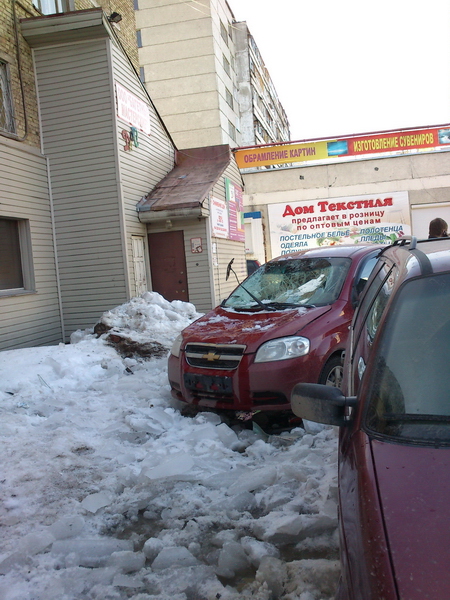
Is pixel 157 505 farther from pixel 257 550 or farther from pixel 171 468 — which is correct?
pixel 257 550

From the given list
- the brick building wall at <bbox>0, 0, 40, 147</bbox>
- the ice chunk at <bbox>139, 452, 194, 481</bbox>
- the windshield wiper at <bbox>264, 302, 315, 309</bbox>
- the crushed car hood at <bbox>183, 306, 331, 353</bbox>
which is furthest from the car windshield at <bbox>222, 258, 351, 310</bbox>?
the brick building wall at <bbox>0, 0, 40, 147</bbox>

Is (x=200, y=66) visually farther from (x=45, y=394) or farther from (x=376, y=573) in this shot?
(x=376, y=573)

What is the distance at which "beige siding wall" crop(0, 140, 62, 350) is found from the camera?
9984mm

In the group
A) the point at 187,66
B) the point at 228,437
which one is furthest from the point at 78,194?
the point at 187,66

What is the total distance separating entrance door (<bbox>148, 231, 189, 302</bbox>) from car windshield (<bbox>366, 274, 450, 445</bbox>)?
11474 mm

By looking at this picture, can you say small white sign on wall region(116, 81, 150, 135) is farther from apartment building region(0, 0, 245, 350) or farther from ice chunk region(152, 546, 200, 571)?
ice chunk region(152, 546, 200, 571)

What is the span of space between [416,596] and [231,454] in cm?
304

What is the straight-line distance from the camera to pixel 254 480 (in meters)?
3.58

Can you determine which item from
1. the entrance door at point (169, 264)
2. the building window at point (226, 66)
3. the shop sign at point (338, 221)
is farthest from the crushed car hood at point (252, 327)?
the building window at point (226, 66)

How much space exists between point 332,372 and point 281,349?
71cm

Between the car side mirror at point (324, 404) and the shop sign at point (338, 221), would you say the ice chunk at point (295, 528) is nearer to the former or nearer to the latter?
the car side mirror at point (324, 404)

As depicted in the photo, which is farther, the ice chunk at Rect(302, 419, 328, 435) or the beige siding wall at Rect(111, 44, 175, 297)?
the beige siding wall at Rect(111, 44, 175, 297)

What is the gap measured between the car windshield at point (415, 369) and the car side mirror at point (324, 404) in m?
0.12

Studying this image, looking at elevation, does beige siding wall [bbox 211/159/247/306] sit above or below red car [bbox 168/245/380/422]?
above
